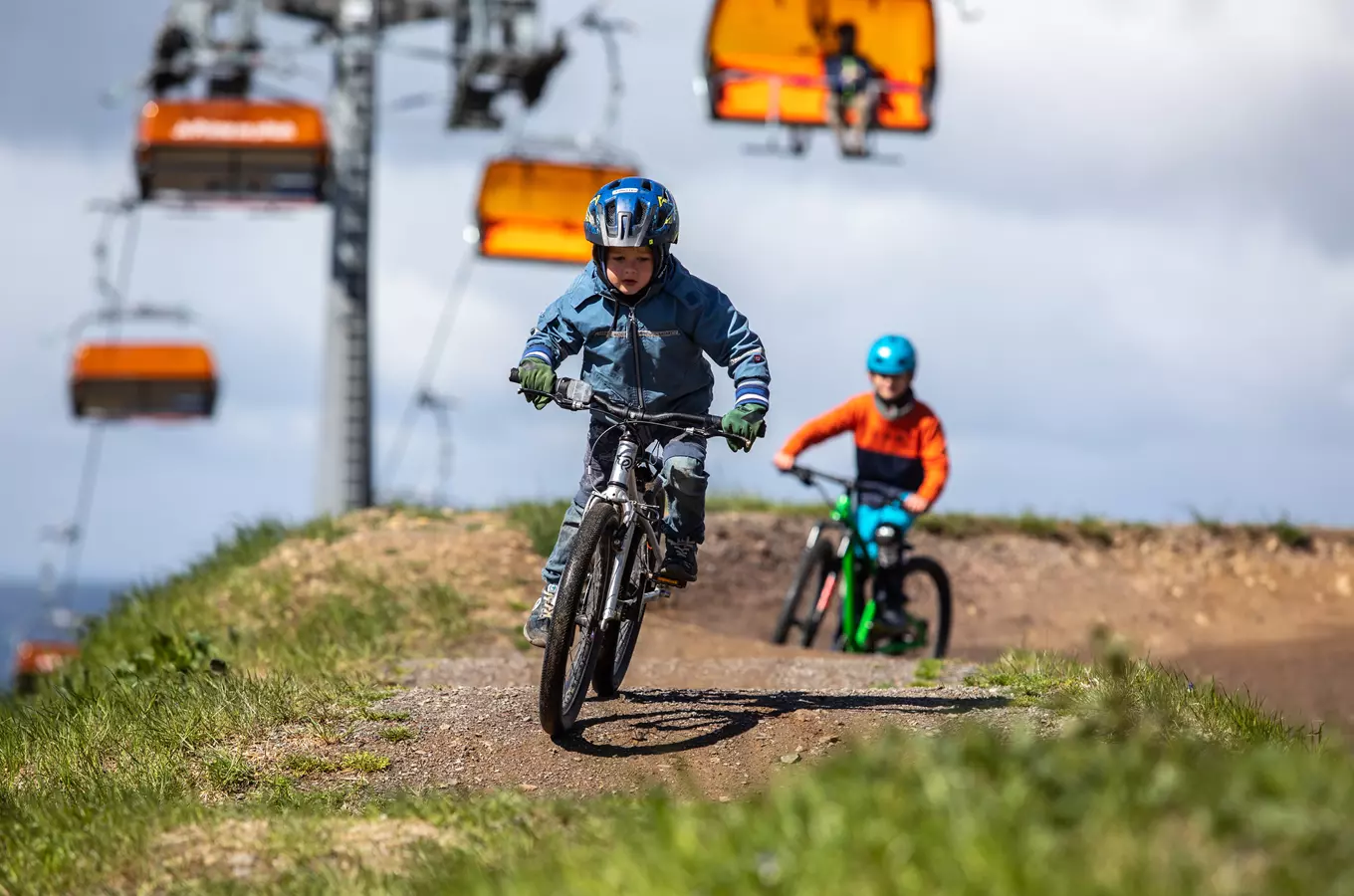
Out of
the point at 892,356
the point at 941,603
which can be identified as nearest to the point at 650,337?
the point at 892,356

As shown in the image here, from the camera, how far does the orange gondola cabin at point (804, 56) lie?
16594 millimetres

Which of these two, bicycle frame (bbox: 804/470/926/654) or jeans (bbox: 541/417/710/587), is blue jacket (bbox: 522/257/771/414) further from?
bicycle frame (bbox: 804/470/926/654)

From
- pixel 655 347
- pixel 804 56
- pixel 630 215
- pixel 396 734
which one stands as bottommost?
pixel 396 734

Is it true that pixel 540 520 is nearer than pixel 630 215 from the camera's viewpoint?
No

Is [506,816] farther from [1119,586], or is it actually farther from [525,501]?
[1119,586]

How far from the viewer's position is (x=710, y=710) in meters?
6.84

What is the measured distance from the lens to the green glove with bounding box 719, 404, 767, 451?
6.11 metres

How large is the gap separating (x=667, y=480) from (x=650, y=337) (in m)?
0.59

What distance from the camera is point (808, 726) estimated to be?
6352 mm

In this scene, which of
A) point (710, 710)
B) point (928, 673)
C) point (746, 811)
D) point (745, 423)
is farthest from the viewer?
point (928, 673)

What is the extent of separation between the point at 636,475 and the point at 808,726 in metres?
1.22

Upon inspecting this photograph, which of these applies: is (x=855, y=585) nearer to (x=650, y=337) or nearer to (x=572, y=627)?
(x=650, y=337)

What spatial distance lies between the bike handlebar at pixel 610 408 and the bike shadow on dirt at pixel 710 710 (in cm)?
120

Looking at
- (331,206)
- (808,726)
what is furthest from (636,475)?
(331,206)
